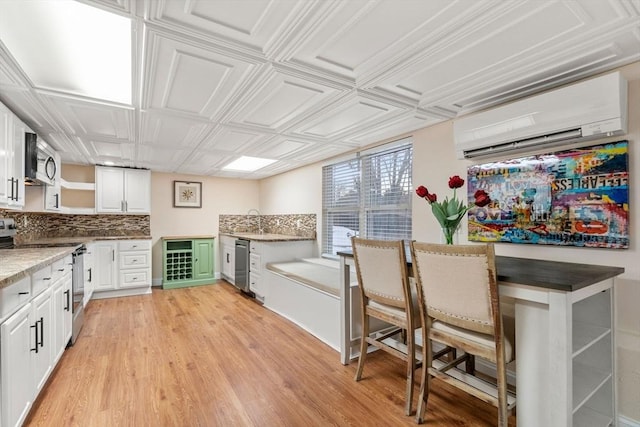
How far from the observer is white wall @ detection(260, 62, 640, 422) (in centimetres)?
176

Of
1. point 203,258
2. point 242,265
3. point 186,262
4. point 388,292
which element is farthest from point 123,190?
point 388,292

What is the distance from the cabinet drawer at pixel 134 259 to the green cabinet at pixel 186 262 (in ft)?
1.06

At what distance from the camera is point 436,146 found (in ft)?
9.45

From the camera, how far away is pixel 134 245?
489 centimetres

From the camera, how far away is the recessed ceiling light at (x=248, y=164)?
4.57 metres

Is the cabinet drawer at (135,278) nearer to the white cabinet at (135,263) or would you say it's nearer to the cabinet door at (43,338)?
the white cabinet at (135,263)

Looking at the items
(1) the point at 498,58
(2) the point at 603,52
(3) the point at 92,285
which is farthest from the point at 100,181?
(2) the point at 603,52

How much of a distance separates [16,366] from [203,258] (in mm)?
4064

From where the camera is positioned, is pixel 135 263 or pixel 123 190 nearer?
pixel 135 263

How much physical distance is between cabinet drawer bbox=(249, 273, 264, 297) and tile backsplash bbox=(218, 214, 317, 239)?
1000 mm

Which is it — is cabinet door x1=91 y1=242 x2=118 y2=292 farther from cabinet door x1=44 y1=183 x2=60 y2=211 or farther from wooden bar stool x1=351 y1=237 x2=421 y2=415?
wooden bar stool x1=351 y1=237 x2=421 y2=415

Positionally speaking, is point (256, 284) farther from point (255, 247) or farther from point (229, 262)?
point (229, 262)

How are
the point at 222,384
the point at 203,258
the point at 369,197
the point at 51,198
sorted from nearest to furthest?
the point at 222,384 → the point at 51,198 → the point at 369,197 → the point at 203,258

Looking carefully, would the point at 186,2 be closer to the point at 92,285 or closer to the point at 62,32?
the point at 62,32
